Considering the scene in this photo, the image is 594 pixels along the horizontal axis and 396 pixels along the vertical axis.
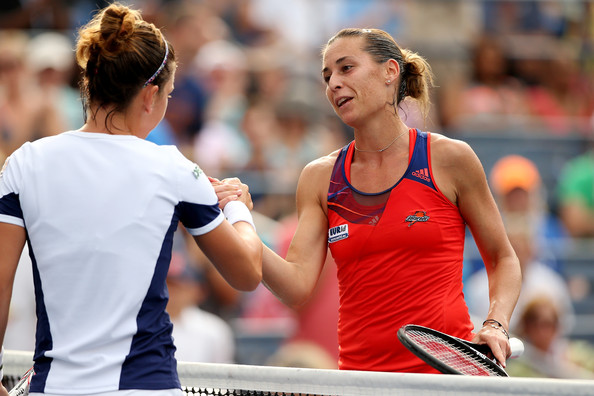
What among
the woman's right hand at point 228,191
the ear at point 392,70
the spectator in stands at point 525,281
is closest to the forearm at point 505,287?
the ear at point 392,70

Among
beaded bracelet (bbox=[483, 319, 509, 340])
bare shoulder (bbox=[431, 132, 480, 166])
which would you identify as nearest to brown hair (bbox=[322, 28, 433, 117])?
bare shoulder (bbox=[431, 132, 480, 166])

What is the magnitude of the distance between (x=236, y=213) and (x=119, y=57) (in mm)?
624

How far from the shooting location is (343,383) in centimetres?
281

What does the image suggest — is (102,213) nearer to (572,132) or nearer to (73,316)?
(73,316)

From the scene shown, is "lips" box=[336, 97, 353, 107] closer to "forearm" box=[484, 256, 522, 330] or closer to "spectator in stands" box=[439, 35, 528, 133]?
"forearm" box=[484, 256, 522, 330]

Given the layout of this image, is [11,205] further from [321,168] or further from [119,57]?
[321,168]

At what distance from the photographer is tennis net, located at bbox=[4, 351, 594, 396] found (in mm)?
2570

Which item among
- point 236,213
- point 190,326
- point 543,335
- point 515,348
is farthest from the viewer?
point 543,335

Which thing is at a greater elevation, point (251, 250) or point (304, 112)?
point (251, 250)

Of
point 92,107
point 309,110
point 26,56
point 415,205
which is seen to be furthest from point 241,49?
point 92,107

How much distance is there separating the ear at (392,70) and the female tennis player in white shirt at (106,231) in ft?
4.19

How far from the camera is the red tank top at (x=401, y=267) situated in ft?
10.9

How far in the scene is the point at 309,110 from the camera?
8805mm

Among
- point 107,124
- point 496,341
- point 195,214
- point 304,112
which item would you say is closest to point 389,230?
point 496,341
